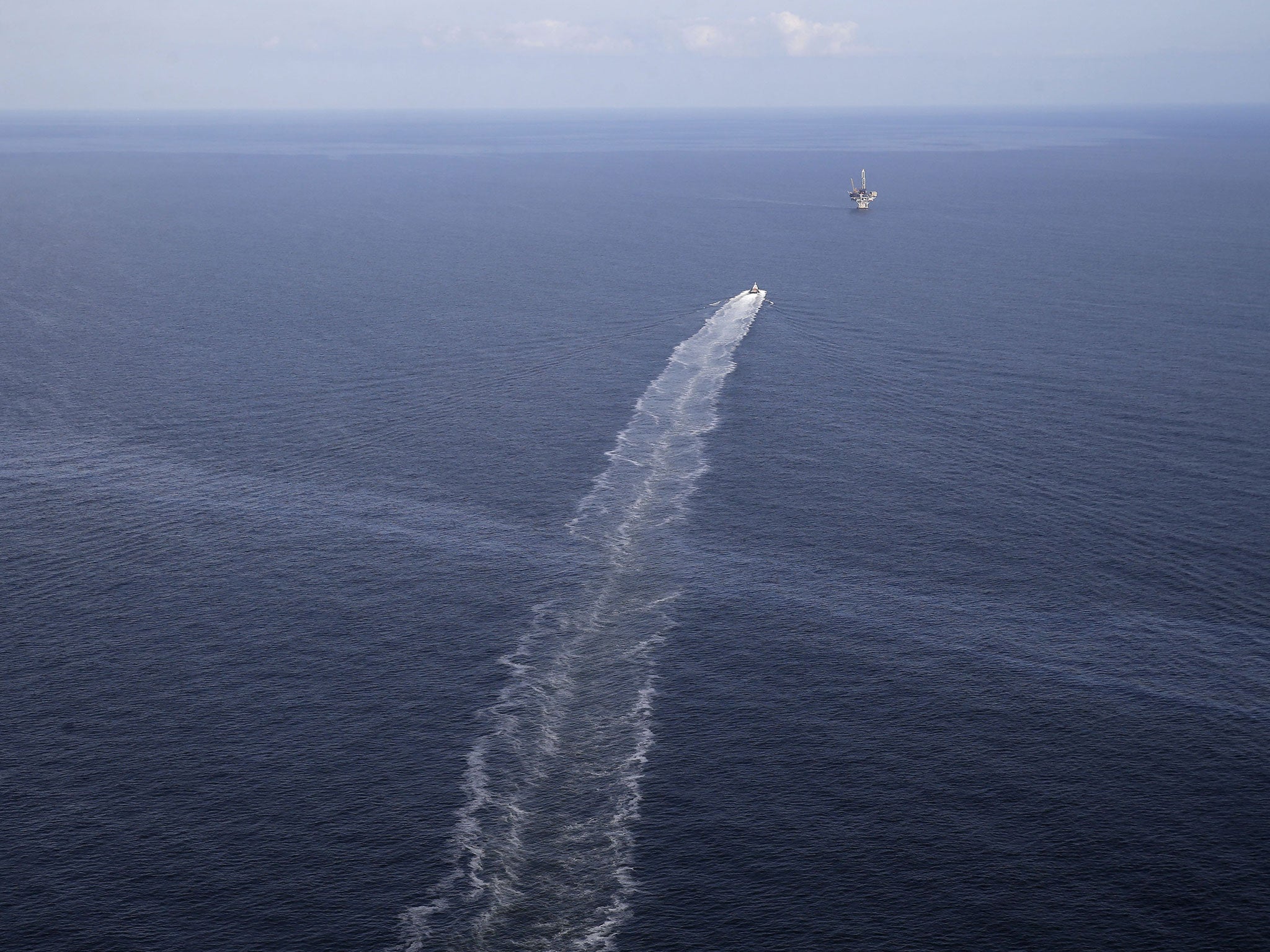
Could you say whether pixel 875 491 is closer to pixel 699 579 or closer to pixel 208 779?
pixel 699 579

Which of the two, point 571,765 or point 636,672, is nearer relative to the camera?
point 571,765

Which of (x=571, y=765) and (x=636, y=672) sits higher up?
(x=636, y=672)

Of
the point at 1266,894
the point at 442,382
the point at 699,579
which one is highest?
the point at 442,382

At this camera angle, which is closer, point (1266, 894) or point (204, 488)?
point (1266, 894)

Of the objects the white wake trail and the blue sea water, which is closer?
the white wake trail

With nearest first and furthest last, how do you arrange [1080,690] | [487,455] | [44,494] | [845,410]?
[1080,690], [44,494], [487,455], [845,410]

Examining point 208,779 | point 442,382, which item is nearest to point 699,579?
point 208,779

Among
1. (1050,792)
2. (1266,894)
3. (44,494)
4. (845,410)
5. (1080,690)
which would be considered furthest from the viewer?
(845,410)

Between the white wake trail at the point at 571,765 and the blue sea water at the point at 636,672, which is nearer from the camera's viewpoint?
the white wake trail at the point at 571,765
